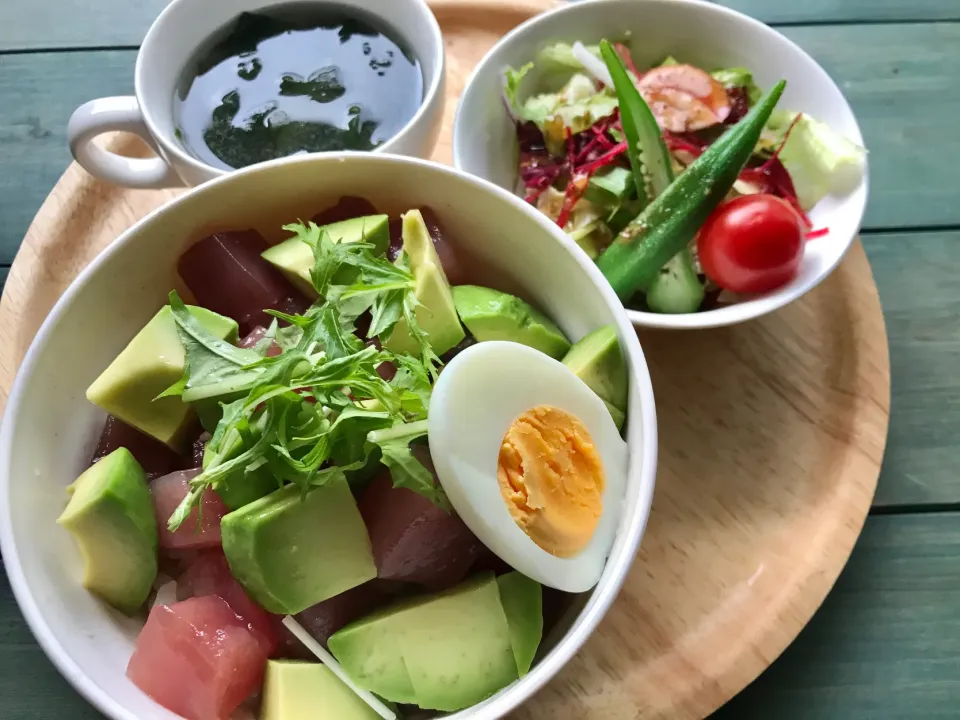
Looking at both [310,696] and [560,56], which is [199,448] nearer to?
[310,696]

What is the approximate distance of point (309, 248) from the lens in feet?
2.47

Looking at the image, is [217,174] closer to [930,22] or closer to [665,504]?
[665,504]

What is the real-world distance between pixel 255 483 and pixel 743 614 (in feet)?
1.72

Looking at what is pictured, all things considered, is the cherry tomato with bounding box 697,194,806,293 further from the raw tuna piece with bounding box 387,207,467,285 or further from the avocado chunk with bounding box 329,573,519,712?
the avocado chunk with bounding box 329,573,519,712

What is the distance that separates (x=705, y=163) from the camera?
1015 millimetres

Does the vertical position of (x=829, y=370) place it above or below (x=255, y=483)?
below

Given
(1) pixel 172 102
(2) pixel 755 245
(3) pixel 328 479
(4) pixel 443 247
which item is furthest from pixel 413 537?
(1) pixel 172 102

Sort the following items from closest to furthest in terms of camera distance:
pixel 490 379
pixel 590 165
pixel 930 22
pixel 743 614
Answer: pixel 490 379 → pixel 743 614 → pixel 590 165 → pixel 930 22

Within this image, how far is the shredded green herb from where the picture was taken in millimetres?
603

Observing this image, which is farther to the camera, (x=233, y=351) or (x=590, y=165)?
(x=590, y=165)

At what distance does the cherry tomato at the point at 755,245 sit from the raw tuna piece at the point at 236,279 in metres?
0.52

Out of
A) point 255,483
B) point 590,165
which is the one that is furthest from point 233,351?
point 590,165

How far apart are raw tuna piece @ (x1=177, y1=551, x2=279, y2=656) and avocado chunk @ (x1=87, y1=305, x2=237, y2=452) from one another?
0.38 feet

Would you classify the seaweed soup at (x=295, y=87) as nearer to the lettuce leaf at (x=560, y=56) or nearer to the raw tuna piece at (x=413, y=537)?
the lettuce leaf at (x=560, y=56)
